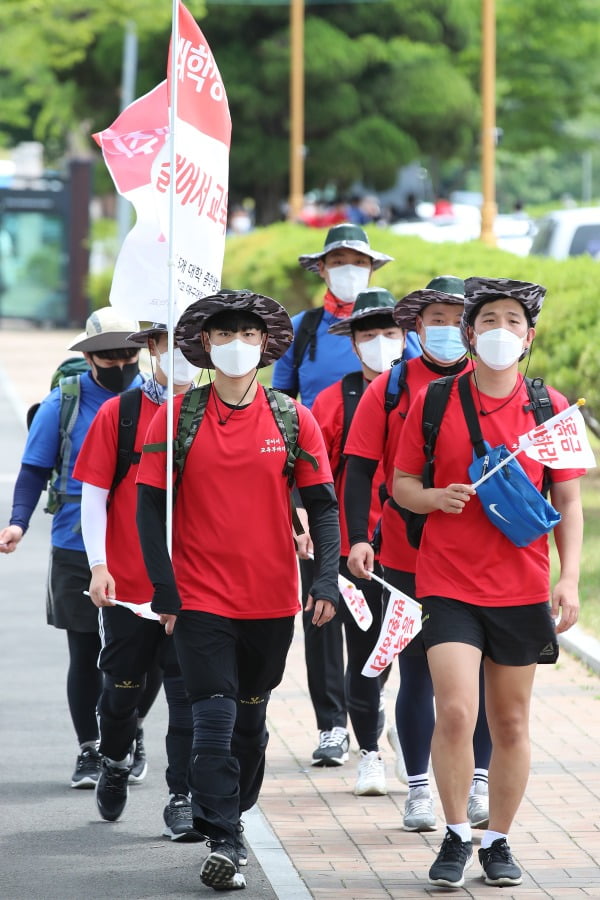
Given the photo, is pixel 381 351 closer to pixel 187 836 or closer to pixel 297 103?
pixel 187 836

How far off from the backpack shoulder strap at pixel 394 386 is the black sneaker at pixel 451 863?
1.50 metres

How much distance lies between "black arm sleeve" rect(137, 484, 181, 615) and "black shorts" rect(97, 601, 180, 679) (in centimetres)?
60

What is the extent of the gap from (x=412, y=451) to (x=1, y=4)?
1010 inches

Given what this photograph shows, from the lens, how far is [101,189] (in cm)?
4503

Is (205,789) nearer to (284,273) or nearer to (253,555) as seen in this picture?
(253,555)

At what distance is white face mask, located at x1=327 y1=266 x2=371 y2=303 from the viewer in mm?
7566

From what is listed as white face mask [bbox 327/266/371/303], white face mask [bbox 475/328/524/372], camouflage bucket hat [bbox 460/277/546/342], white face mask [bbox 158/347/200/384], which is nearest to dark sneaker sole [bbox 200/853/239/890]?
white face mask [bbox 158/347/200/384]

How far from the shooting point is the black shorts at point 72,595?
22.0 feet

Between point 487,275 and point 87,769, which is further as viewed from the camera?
point 487,275

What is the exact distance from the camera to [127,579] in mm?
5996

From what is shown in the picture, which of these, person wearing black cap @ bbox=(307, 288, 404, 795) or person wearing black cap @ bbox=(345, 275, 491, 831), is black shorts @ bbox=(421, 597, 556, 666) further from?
person wearing black cap @ bbox=(307, 288, 404, 795)

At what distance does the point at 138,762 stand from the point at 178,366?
5.98 feet

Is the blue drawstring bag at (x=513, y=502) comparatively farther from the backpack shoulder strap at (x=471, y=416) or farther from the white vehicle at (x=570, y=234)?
the white vehicle at (x=570, y=234)

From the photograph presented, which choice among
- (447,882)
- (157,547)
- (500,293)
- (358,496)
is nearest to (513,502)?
(500,293)
